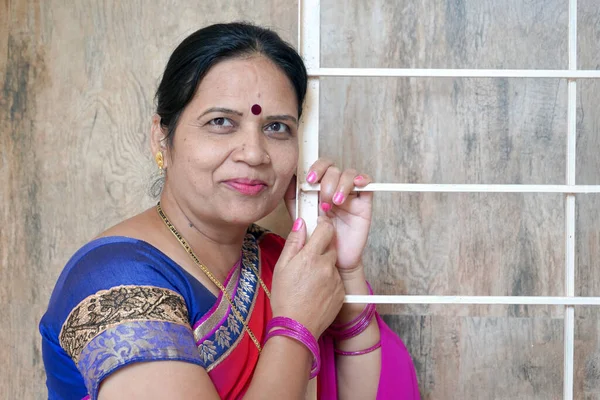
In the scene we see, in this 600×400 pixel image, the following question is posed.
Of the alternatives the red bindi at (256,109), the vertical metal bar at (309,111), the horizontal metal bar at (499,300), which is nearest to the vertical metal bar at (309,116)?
the vertical metal bar at (309,111)

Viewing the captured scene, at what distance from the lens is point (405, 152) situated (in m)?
1.68

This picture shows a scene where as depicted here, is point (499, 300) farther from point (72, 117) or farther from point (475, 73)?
point (72, 117)

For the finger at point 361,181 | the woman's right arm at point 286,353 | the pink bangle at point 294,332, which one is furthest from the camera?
the finger at point 361,181

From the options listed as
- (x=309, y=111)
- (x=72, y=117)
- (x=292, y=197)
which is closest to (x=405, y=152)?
(x=292, y=197)

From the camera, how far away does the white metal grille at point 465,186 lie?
45.4 inches

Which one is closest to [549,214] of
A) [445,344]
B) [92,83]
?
[445,344]

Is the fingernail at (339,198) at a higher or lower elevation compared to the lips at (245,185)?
lower

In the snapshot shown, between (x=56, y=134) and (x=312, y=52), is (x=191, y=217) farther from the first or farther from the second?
(x=56, y=134)

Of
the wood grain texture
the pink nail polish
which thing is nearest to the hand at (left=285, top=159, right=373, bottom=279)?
the pink nail polish

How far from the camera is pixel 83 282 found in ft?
3.45

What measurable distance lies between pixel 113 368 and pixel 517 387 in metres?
1.18

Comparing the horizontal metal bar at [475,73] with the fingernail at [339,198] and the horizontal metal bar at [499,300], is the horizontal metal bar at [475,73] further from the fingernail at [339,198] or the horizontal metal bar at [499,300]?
the horizontal metal bar at [499,300]

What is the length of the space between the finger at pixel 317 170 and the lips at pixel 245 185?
0.10 metres

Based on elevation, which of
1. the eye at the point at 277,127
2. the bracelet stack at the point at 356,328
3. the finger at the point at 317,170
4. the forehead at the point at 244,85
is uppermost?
the forehead at the point at 244,85
